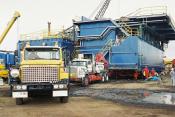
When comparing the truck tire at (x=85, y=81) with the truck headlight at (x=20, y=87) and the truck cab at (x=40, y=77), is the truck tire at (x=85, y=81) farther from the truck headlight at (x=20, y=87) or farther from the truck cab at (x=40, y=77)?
the truck headlight at (x=20, y=87)

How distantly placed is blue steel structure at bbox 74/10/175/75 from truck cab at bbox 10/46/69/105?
22.1 meters

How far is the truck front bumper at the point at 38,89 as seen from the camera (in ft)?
48.7

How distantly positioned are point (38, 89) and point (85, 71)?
12402 mm

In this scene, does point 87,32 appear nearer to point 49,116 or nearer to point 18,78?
point 18,78

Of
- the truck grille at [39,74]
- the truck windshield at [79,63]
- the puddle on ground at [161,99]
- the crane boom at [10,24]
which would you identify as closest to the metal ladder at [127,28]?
the crane boom at [10,24]

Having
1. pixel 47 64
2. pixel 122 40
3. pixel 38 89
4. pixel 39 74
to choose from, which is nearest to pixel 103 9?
pixel 122 40

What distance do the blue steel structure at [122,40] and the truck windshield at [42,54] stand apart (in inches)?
849

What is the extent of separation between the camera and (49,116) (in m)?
12.1

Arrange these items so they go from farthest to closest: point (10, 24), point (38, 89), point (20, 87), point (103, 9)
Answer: point (103, 9)
point (10, 24)
point (38, 89)
point (20, 87)

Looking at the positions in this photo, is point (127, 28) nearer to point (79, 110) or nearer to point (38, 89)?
point (38, 89)

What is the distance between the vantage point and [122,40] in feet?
128

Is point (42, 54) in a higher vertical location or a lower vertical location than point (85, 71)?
higher

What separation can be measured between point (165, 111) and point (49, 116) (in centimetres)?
419

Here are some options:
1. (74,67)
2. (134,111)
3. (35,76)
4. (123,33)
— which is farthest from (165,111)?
(123,33)
